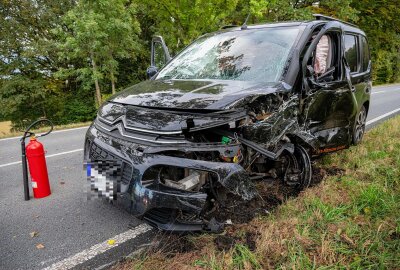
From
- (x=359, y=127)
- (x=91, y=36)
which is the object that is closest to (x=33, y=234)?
(x=359, y=127)

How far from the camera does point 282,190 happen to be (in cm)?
343

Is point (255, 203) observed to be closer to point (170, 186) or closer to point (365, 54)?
point (170, 186)

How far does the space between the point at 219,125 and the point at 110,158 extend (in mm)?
942

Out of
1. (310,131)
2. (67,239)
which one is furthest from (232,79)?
(67,239)

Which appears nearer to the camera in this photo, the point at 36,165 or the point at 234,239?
the point at 234,239

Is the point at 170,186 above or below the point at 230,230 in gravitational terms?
above

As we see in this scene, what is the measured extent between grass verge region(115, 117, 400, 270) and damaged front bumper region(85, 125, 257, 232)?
0.82 feet

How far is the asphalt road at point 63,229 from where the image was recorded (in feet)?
8.29

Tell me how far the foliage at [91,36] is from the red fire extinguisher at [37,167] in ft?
36.5

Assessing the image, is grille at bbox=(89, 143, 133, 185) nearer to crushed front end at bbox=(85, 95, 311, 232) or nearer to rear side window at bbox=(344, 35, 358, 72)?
crushed front end at bbox=(85, 95, 311, 232)

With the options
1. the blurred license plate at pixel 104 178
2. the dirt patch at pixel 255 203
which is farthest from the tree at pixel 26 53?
the dirt patch at pixel 255 203

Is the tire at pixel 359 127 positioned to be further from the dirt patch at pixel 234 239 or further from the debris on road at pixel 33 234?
the debris on road at pixel 33 234

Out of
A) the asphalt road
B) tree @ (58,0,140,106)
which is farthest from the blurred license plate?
tree @ (58,0,140,106)

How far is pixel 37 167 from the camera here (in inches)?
140
